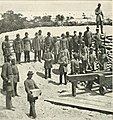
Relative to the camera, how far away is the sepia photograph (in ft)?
33.1

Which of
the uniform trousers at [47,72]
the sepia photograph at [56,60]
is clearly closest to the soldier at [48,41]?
the sepia photograph at [56,60]

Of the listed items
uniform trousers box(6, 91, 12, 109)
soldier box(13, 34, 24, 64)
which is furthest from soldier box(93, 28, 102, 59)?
uniform trousers box(6, 91, 12, 109)

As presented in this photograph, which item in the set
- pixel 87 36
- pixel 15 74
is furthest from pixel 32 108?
pixel 87 36

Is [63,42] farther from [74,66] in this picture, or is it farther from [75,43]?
[74,66]

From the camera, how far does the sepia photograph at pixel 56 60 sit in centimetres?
1009

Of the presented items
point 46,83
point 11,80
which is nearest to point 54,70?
point 46,83

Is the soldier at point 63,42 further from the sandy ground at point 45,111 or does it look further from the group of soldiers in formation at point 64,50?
the sandy ground at point 45,111

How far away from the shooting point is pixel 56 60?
40.9ft

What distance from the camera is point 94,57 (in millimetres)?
12250

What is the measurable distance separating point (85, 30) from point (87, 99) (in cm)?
267

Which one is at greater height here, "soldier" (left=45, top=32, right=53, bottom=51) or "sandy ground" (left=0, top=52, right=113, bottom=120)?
"soldier" (left=45, top=32, right=53, bottom=51)

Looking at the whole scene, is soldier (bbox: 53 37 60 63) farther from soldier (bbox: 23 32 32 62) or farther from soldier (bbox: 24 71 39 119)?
soldier (bbox: 24 71 39 119)

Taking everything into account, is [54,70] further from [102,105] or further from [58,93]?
[102,105]

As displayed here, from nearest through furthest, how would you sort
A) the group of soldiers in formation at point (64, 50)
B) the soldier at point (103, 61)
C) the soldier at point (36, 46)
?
the group of soldiers in formation at point (64, 50) < the soldier at point (103, 61) < the soldier at point (36, 46)
